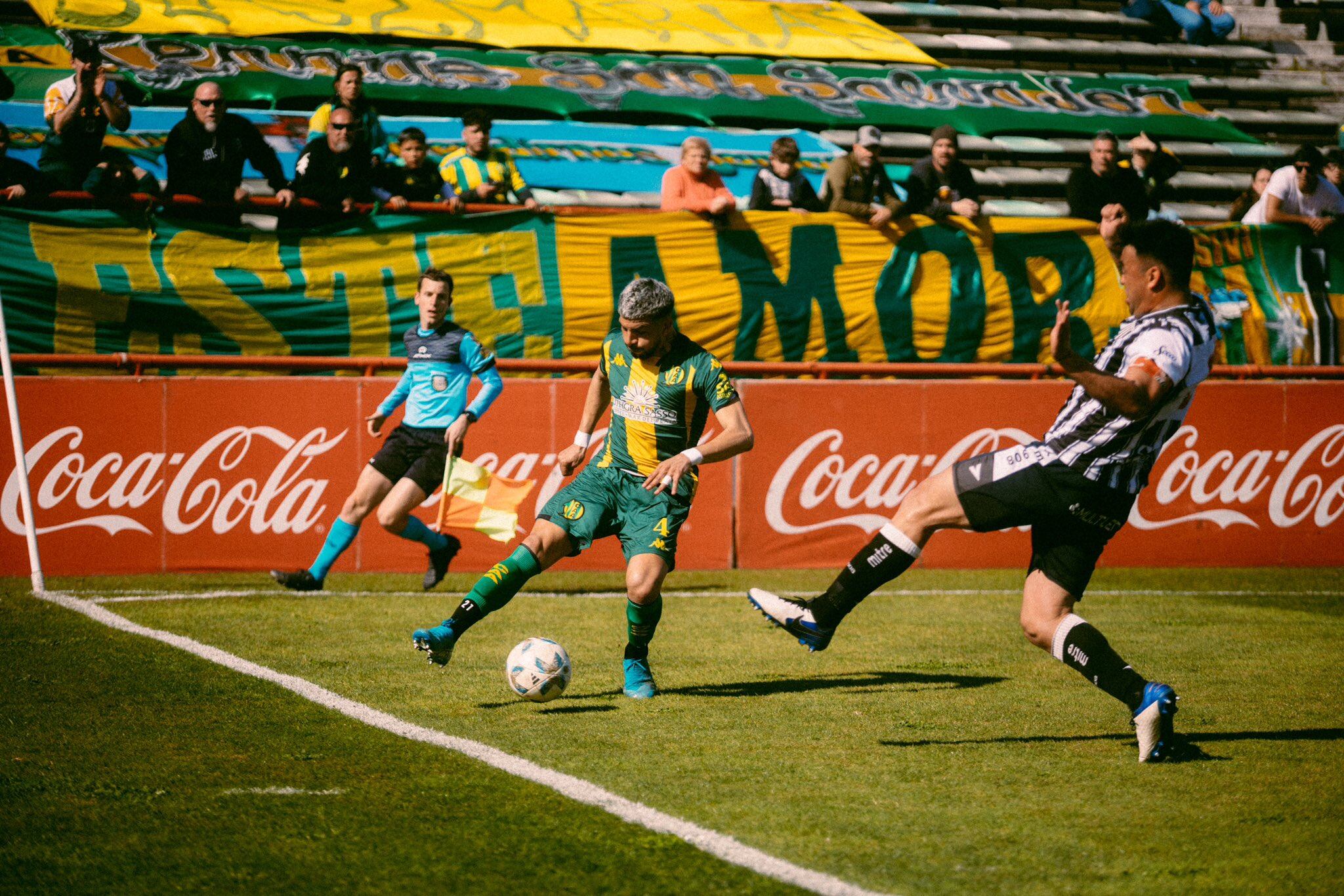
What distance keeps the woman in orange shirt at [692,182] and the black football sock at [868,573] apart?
7.74m

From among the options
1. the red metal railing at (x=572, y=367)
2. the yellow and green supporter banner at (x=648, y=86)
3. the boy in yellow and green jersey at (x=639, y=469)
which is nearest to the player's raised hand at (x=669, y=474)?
the boy in yellow and green jersey at (x=639, y=469)

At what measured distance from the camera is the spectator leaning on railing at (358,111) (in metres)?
12.5

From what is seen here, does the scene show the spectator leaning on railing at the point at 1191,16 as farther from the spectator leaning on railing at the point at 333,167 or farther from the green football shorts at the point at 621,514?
the green football shorts at the point at 621,514

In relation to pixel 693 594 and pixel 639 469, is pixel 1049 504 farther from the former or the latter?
pixel 693 594

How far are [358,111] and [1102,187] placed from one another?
6.87m

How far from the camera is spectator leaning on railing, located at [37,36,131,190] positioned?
11.5m

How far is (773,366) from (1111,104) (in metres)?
10.8

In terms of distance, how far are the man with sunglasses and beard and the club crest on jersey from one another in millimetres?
5958

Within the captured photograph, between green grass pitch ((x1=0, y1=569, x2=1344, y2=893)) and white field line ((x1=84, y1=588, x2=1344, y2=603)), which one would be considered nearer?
green grass pitch ((x1=0, y1=569, x2=1344, y2=893))

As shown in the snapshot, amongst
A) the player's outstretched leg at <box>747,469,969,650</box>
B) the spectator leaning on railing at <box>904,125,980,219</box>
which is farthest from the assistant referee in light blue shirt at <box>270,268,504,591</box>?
the spectator leaning on railing at <box>904,125,980,219</box>

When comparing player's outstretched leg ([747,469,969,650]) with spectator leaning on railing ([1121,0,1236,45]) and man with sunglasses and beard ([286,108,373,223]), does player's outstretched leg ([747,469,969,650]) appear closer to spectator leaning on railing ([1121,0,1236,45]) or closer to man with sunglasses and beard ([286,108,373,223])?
man with sunglasses and beard ([286,108,373,223])

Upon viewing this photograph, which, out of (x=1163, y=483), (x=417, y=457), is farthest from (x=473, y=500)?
(x=1163, y=483)

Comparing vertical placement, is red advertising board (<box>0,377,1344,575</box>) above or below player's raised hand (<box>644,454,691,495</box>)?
below

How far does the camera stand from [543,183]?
53.7ft
